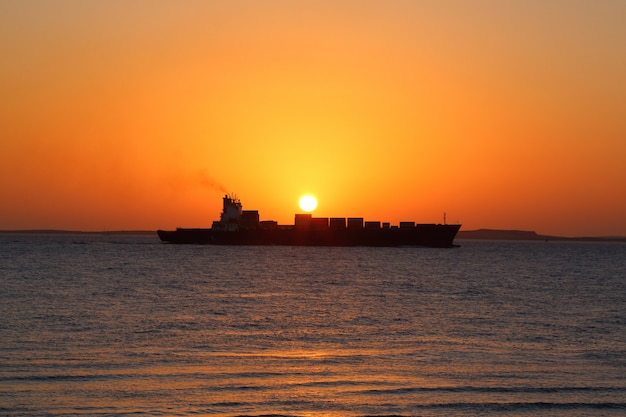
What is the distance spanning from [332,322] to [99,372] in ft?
49.3

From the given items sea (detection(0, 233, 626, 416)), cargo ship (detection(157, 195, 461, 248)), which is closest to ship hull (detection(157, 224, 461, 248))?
cargo ship (detection(157, 195, 461, 248))

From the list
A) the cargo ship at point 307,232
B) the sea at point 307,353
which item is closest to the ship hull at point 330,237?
the cargo ship at point 307,232

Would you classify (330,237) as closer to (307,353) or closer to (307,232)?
(307,232)

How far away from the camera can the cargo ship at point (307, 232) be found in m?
160

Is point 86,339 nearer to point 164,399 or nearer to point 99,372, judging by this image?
point 99,372

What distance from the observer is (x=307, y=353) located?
84.0 feet

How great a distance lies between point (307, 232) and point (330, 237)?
206 inches

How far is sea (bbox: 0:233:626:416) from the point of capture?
1811cm

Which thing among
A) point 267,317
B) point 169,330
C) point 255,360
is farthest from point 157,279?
point 255,360

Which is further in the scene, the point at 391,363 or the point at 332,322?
the point at 332,322

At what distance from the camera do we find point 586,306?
147 ft

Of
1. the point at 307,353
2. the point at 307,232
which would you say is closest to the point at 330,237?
the point at 307,232

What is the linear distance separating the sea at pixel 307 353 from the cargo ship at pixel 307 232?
109 m

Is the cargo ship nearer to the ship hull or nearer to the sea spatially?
the ship hull
